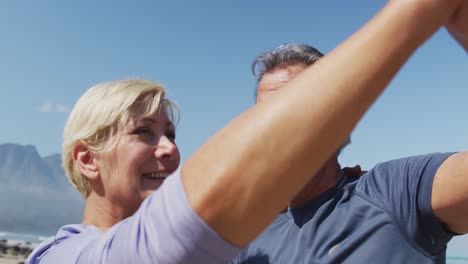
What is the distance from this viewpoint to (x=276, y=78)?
11.6 feet

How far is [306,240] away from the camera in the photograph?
8.66 ft

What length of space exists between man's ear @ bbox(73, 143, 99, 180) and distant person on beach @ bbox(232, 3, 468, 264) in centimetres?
104

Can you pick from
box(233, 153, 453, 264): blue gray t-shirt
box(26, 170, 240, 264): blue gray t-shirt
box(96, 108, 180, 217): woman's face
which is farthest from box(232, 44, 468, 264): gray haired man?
box(26, 170, 240, 264): blue gray t-shirt

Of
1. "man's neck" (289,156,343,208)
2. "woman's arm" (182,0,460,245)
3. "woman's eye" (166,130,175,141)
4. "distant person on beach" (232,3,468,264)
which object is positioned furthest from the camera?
"man's neck" (289,156,343,208)

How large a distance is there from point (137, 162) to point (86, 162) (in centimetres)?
29

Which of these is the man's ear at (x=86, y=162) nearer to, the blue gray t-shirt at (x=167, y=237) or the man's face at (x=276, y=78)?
the blue gray t-shirt at (x=167, y=237)

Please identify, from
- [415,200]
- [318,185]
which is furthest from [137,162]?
[415,200]

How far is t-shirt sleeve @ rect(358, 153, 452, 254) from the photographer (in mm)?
2301

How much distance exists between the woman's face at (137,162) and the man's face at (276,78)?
120 cm

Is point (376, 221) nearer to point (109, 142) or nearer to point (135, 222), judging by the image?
point (109, 142)

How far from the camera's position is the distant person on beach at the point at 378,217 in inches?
89.4

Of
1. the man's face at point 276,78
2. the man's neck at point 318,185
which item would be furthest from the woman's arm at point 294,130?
the man's face at point 276,78

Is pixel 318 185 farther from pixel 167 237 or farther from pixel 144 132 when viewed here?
pixel 167 237

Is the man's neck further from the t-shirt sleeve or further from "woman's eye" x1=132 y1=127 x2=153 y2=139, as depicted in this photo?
"woman's eye" x1=132 y1=127 x2=153 y2=139
